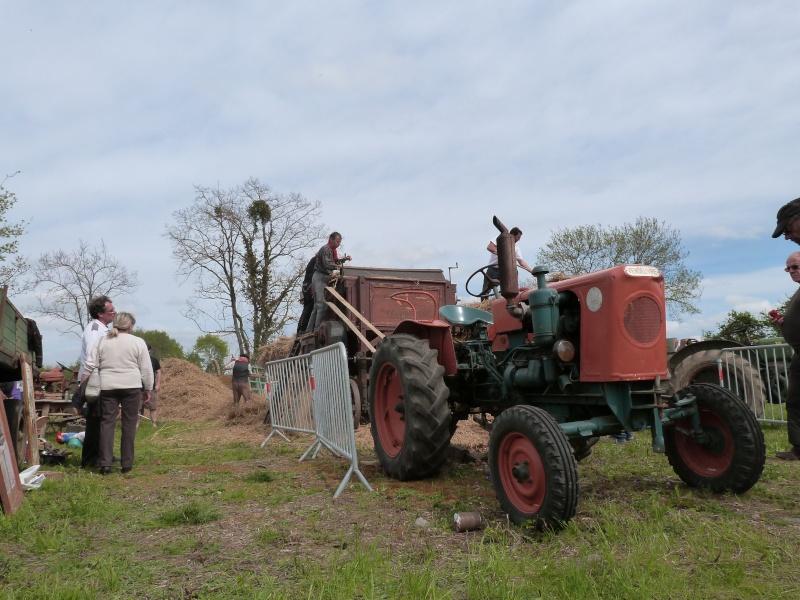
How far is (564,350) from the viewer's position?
4.09m

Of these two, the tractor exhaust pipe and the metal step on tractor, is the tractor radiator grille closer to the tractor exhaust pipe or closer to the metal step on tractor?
the metal step on tractor

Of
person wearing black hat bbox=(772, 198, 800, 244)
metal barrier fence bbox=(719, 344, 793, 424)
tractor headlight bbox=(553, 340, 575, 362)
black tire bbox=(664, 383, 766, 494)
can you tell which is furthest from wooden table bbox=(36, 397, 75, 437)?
metal barrier fence bbox=(719, 344, 793, 424)

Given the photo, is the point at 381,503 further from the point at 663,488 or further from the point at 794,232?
the point at 794,232

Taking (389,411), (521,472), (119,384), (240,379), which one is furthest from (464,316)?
(240,379)

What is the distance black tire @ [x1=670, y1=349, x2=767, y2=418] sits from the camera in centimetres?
770

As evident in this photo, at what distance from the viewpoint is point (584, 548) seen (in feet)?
10.1

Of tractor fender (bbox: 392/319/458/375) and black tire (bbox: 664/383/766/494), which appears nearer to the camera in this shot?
black tire (bbox: 664/383/766/494)

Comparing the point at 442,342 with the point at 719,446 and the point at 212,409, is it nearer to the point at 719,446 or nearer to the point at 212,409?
the point at 719,446

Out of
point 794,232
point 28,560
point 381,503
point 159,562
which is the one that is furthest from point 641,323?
point 28,560

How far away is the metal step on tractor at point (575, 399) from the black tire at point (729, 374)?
3554 mm

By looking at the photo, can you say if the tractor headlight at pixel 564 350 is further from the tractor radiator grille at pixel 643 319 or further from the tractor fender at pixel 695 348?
the tractor fender at pixel 695 348

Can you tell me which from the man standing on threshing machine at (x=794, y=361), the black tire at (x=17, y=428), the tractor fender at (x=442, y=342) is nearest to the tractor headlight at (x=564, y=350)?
the tractor fender at (x=442, y=342)

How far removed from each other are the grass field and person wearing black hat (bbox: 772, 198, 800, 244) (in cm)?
168

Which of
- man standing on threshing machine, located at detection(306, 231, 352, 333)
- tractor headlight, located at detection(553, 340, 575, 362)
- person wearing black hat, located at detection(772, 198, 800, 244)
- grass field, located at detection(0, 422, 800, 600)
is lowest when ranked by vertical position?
grass field, located at detection(0, 422, 800, 600)
